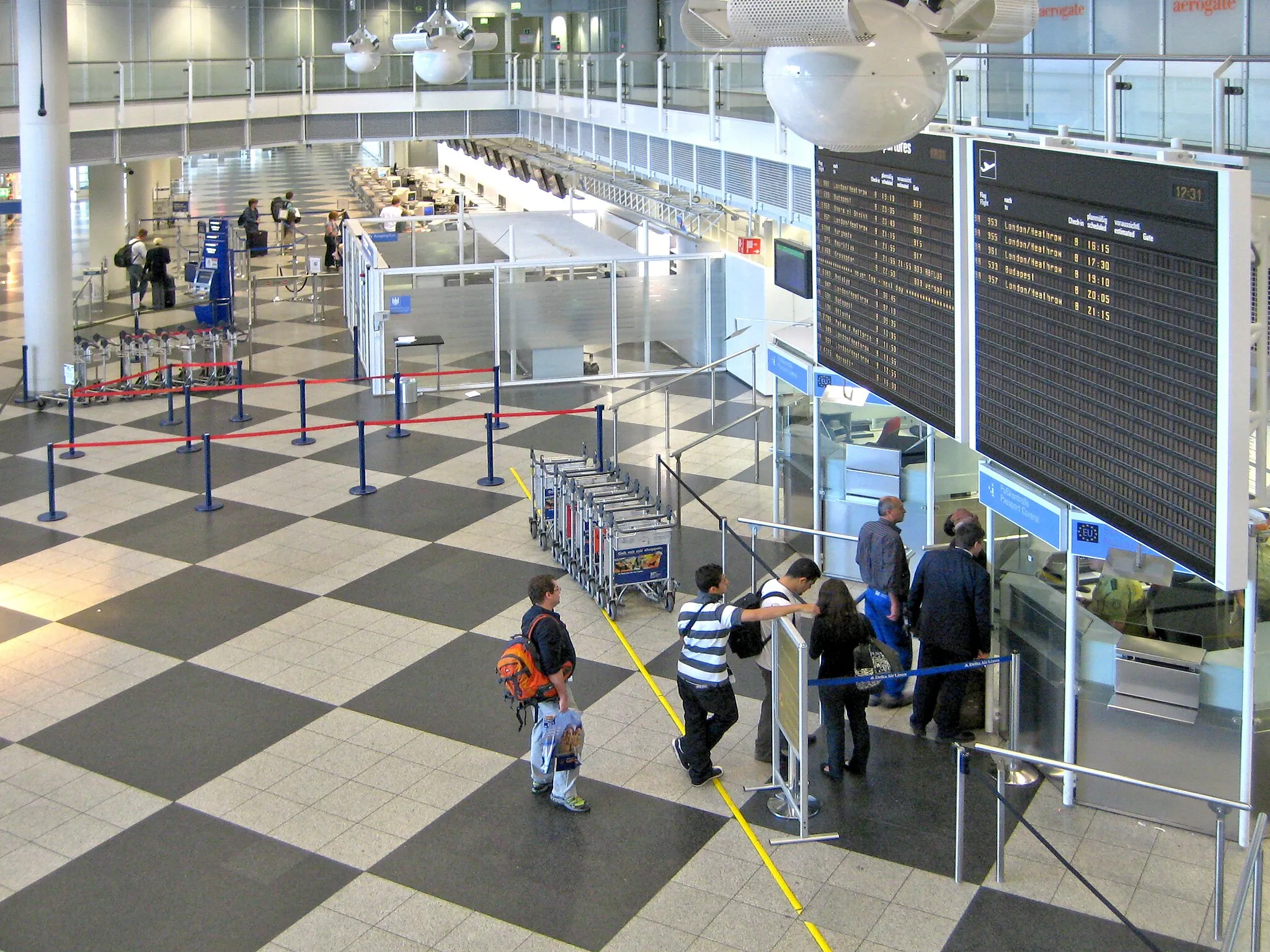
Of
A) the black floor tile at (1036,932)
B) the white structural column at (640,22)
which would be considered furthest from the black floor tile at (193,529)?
the white structural column at (640,22)

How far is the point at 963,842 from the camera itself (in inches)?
260

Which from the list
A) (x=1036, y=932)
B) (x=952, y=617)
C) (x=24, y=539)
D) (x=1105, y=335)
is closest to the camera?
(x=1105, y=335)

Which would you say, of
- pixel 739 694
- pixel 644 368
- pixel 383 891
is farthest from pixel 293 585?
pixel 644 368

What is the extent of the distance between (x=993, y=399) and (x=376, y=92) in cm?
2383

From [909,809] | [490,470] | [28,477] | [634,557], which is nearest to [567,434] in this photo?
[490,470]

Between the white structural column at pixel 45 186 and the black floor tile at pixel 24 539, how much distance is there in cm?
570

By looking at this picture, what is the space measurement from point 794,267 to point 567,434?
5.01m

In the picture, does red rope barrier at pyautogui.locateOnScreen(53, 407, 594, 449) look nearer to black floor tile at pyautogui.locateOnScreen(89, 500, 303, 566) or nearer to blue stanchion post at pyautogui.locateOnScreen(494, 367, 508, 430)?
blue stanchion post at pyautogui.locateOnScreen(494, 367, 508, 430)

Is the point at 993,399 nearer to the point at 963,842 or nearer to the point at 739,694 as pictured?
the point at 963,842

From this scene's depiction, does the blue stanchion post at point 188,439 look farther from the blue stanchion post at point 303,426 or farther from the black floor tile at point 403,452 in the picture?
the black floor tile at point 403,452

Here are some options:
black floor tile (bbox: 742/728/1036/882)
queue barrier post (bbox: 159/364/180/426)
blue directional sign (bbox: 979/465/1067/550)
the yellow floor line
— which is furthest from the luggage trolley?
queue barrier post (bbox: 159/364/180/426)

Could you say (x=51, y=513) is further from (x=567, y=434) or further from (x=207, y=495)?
(x=567, y=434)

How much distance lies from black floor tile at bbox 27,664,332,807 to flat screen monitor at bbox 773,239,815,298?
505 centimetres

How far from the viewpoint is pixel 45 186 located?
1705cm
